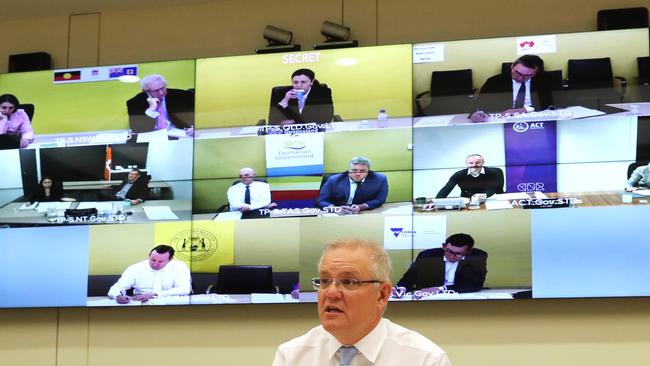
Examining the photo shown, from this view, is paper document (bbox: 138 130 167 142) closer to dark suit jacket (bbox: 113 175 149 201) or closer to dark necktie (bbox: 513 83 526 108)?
dark suit jacket (bbox: 113 175 149 201)

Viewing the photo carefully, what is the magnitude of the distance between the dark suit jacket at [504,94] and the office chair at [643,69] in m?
0.48

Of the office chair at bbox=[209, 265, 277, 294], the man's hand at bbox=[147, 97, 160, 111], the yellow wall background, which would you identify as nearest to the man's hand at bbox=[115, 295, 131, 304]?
the yellow wall background

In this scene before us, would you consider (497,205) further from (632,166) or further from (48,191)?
(48,191)

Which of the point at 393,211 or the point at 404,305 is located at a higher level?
the point at 393,211

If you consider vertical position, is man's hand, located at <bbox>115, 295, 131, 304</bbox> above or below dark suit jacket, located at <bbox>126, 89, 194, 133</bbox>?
below

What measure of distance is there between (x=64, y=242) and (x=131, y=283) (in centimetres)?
52

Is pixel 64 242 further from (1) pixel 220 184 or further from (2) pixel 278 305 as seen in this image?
(2) pixel 278 305

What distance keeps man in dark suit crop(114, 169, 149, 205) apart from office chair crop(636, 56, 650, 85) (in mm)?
2918

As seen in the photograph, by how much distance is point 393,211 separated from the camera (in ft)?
15.1

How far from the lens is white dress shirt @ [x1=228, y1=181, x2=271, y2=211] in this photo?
4.76 m

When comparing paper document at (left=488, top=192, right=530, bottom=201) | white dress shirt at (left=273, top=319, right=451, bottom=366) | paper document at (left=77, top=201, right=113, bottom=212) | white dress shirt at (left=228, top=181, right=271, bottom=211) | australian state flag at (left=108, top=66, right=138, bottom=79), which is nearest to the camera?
white dress shirt at (left=273, top=319, right=451, bottom=366)

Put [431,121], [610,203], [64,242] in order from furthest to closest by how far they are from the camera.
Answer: [64,242] → [431,121] → [610,203]

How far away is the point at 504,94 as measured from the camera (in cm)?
458

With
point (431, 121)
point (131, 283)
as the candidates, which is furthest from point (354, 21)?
point (131, 283)
